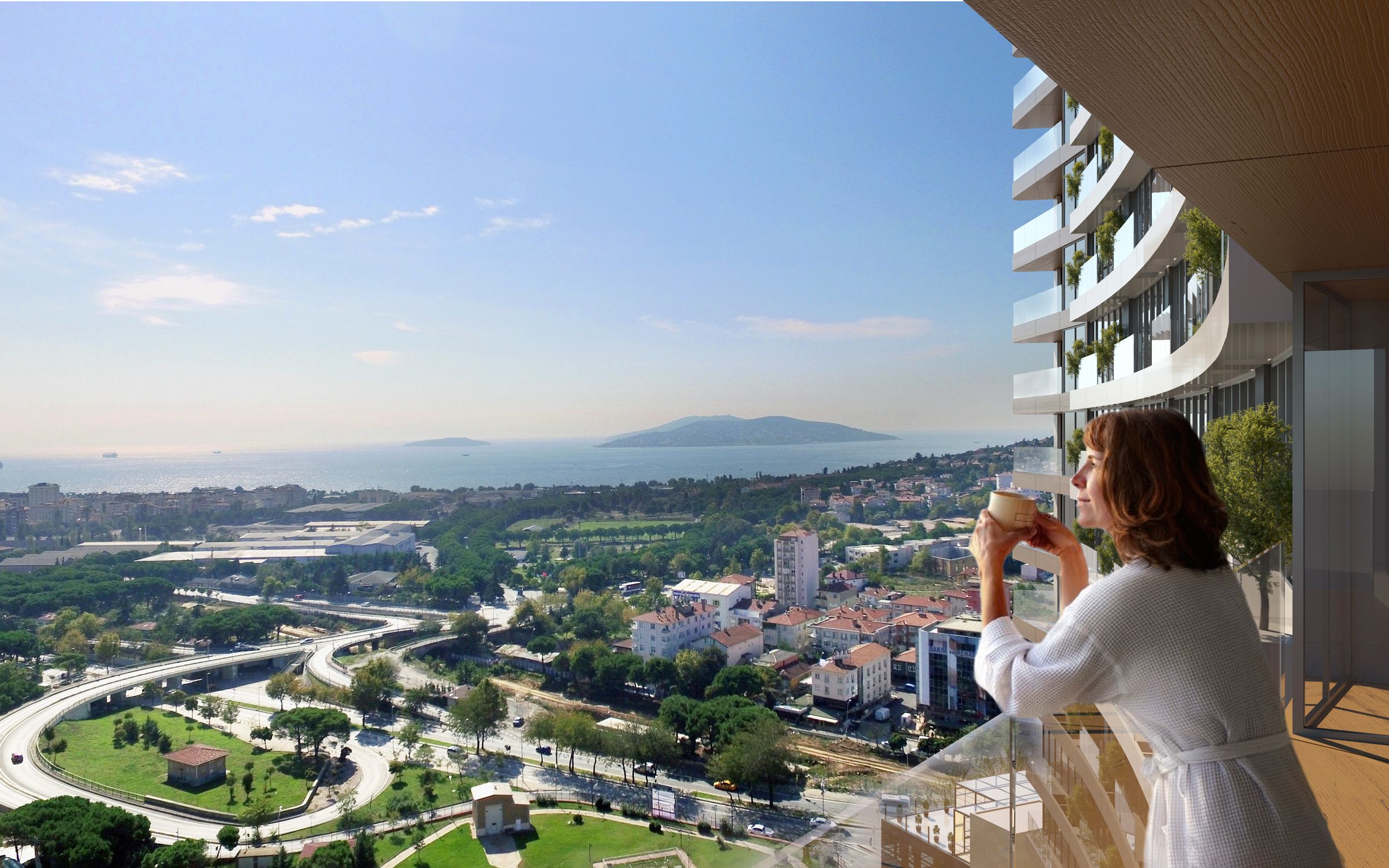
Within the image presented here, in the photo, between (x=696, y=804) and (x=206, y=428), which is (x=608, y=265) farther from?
(x=696, y=804)

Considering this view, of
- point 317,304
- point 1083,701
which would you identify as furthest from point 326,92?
point 1083,701

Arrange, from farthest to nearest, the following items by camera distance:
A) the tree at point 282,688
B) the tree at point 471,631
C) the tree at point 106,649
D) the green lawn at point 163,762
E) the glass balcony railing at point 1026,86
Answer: the tree at point 471,631 < the tree at point 106,649 < the tree at point 282,688 < the green lawn at point 163,762 < the glass balcony railing at point 1026,86

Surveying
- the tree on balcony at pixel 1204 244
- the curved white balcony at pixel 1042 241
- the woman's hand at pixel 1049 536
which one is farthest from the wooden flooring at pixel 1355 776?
the curved white balcony at pixel 1042 241

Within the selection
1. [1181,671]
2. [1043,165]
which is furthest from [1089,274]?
[1181,671]

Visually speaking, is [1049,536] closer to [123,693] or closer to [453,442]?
[123,693]

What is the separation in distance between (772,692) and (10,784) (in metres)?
36.8

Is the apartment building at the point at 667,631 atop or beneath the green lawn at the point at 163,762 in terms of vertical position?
atop

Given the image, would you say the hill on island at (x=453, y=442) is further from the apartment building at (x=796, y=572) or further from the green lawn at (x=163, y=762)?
the green lawn at (x=163, y=762)

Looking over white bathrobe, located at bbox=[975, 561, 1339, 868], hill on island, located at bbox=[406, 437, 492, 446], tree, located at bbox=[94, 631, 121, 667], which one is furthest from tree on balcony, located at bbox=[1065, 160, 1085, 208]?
hill on island, located at bbox=[406, 437, 492, 446]

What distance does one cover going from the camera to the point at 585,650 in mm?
46375

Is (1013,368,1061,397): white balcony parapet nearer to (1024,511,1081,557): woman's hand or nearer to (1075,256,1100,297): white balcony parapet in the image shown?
(1075,256,1100,297): white balcony parapet

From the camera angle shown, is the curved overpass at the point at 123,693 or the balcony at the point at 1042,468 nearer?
the balcony at the point at 1042,468

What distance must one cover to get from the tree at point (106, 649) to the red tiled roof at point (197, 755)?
12576 millimetres

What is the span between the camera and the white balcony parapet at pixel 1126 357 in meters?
9.79
